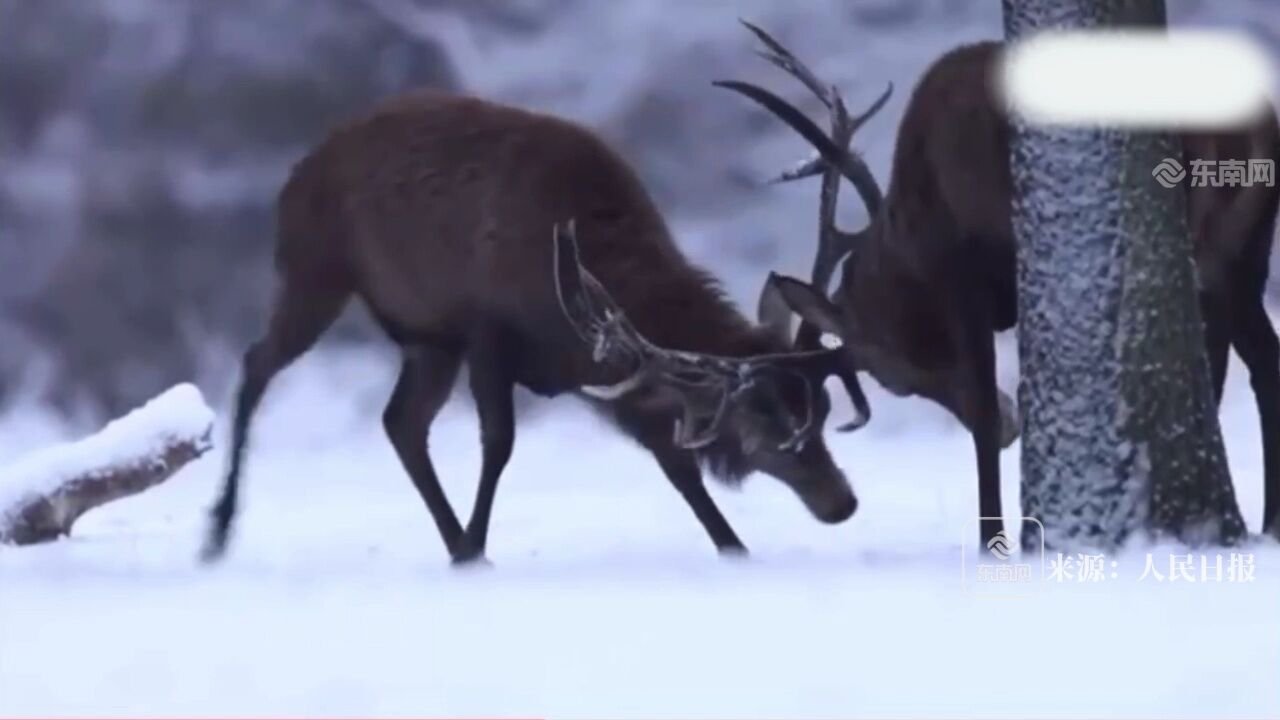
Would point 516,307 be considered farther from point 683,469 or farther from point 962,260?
point 962,260

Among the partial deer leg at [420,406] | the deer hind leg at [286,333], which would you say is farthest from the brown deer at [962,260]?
the deer hind leg at [286,333]

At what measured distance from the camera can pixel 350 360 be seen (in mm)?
11203

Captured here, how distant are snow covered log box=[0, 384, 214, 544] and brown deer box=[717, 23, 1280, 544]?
95.2 inches

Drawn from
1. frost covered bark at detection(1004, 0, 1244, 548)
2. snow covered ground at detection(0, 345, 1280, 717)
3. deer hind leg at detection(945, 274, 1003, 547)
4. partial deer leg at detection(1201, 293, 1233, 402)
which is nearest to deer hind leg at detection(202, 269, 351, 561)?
snow covered ground at detection(0, 345, 1280, 717)

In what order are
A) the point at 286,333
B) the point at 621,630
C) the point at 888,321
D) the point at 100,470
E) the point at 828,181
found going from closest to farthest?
the point at 621,630 < the point at 888,321 < the point at 828,181 < the point at 286,333 < the point at 100,470

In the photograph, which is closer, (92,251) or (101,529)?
(101,529)

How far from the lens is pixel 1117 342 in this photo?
16.4 ft

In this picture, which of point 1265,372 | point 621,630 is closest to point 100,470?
point 621,630

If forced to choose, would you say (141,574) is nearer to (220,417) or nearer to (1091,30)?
(1091,30)

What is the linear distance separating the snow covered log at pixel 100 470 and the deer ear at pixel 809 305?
2526 mm

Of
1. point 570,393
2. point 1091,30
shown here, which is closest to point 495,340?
point 570,393

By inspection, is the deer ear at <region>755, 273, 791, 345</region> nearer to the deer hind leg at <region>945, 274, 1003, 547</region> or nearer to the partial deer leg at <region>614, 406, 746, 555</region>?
the partial deer leg at <region>614, 406, 746, 555</region>

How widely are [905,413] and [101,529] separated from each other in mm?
3934

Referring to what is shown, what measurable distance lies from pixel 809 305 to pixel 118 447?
2837 millimetres
